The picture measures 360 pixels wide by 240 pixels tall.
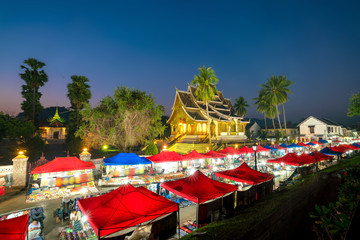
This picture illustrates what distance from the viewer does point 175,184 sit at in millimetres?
8602

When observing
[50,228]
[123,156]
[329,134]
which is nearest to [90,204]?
[50,228]

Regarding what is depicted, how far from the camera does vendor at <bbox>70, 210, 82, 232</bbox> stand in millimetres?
7287

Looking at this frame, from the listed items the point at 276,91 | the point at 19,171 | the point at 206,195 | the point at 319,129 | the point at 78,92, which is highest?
the point at 276,91

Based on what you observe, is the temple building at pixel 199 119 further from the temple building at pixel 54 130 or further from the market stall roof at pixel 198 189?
the temple building at pixel 54 130

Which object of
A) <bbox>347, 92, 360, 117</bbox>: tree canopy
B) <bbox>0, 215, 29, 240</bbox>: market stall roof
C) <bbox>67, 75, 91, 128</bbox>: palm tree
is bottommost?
A: <bbox>0, 215, 29, 240</bbox>: market stall roof

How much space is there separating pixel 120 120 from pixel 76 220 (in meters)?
17.6

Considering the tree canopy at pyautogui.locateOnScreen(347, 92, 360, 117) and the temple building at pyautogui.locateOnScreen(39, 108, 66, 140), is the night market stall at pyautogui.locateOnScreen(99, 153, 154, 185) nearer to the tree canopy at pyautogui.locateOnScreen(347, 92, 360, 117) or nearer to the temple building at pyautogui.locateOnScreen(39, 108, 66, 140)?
the tree canopy at pyautogui.locateOnScreen(347, 92, 360, 117)

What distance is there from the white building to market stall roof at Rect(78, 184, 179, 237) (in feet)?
194

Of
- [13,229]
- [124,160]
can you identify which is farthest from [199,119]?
[13,229]

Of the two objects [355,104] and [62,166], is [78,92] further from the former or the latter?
[355,104]

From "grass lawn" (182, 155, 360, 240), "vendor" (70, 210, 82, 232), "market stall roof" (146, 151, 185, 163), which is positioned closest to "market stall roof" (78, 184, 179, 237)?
→ "vendor" (70, 210, 82, 232)

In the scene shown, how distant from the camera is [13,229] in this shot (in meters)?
4.66

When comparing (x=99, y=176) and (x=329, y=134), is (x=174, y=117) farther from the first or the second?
(x=329, y=134)

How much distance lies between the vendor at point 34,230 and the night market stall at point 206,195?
5.09 metres
